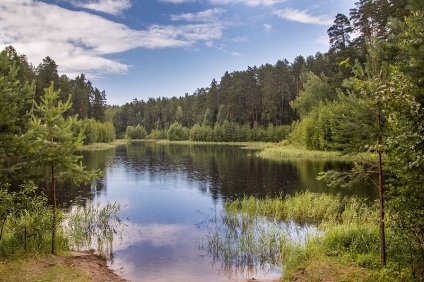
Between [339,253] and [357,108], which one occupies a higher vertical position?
[357,108]

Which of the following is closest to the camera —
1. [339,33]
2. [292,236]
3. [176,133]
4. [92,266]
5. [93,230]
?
[92,266]

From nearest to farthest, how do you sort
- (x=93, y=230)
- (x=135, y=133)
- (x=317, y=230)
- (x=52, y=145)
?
(x=52, y=145) < (x=317, y=230) < (x=93, y=230) < (x=135, y=133)

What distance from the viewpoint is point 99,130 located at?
333 ft

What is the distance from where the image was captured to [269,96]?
92562mm

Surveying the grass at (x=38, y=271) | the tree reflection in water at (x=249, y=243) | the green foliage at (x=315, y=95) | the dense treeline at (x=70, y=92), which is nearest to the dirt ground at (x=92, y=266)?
the grass at (x=38, y=271)

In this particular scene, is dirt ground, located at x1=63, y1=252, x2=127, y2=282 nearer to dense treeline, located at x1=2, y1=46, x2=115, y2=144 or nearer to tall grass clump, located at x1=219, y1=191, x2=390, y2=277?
tall grass clump, located at x1=219, y1=191, x2=390, y2=277

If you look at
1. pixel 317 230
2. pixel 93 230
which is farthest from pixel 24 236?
pixel 317 230

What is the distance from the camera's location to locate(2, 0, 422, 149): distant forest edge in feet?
176

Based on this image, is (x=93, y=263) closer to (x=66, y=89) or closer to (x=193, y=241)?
(x=193, y=241)

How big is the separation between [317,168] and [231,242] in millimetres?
26247

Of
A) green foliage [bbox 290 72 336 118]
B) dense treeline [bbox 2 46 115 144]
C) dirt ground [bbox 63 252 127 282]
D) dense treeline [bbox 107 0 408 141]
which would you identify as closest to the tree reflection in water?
dirt ground [bbox 63 252 127 282]

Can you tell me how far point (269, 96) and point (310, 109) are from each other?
87.0ft

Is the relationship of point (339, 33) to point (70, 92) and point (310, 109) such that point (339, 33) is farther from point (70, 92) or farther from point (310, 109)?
point (70, 92)

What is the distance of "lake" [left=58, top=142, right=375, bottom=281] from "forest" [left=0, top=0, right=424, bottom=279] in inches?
191
